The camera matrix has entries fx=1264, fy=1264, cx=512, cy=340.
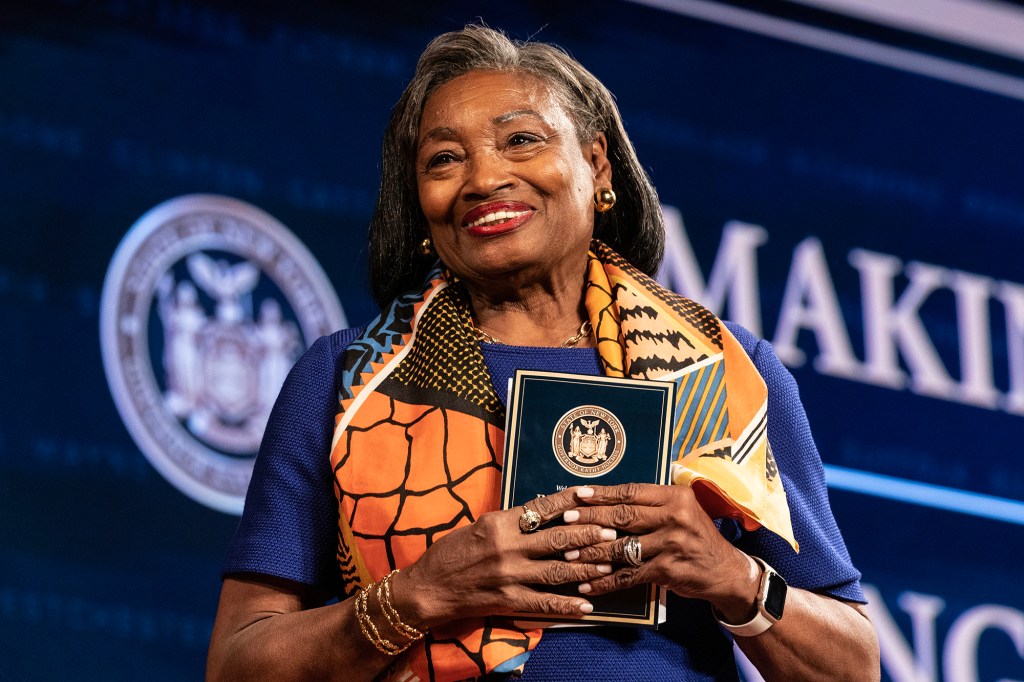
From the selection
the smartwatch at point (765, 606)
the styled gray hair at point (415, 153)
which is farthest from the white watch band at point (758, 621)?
the styled gray hair at point (415, 153)

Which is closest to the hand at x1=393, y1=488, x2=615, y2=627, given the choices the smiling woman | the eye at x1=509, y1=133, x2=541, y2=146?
the smiling woman

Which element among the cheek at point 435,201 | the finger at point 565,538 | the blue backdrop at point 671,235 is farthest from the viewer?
the blue backdrop at point 671,235

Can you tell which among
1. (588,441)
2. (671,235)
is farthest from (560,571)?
(671,235)

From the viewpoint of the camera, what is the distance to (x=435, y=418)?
5.27 ft

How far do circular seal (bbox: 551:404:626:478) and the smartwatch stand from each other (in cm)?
23

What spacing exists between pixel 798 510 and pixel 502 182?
22.8 inches

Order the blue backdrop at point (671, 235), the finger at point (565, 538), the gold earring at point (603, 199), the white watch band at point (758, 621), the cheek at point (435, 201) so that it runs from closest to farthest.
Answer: the finger at point (565, 538), the white watch band at point (758, 621), the cheek at point (435, 201), the gold earring at point (603, 199), the blue backdrop at point (671, 235)

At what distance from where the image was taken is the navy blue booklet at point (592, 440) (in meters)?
1.42

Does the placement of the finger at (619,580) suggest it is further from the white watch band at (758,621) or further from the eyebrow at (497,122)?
the eyebrow at (497,122)

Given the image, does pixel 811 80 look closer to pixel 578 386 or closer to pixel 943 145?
pixel 943 145

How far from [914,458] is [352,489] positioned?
209 cm

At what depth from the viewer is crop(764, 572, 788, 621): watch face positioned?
57.9 inches

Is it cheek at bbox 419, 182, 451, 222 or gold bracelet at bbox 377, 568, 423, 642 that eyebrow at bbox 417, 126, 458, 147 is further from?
gold bracelet at bbox 377, 568, 423, 642

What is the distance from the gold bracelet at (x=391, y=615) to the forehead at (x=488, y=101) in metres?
0.65
